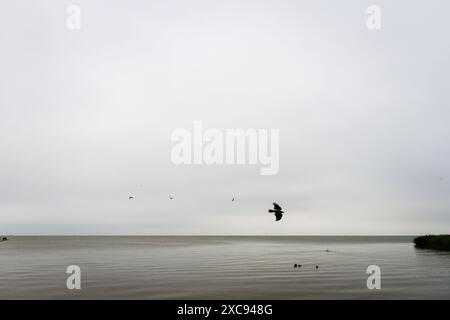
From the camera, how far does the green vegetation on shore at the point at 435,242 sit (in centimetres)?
8244

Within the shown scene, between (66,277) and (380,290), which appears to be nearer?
(380,290)

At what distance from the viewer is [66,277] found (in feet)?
150

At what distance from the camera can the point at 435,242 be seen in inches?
3504

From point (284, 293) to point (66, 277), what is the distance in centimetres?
2540

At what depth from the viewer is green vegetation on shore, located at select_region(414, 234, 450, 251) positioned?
3246 inches
